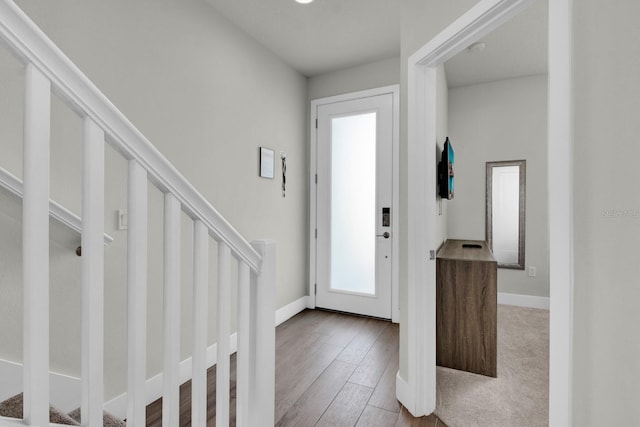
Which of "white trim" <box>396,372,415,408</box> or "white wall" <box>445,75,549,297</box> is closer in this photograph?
"white trim" <box>396,372,415,408</box>

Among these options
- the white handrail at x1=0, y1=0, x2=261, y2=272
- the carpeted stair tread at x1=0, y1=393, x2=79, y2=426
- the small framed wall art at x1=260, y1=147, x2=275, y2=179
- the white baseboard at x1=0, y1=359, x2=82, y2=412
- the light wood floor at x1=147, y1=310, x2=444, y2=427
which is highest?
the small framed wall art at x1=260, y1=147, x2=275, y2=179

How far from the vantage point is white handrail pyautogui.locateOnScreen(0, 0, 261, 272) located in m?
0.60

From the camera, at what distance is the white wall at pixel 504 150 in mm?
3861

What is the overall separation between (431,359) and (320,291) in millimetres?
1950

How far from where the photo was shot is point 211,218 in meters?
1.04

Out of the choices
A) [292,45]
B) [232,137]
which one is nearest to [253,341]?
[232,137]

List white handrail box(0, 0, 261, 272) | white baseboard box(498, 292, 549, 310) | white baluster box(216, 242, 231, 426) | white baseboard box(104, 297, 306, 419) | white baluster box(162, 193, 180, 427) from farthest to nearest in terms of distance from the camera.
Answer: white baseboard box(498, 292, 549, 310) < white baseboard box(104, 297, 306, 419) < white baluster box(216, 242, 231, 426) < white baluster box(162, 193, 180, 427) < white handrail box(0, 0, 261, 272)

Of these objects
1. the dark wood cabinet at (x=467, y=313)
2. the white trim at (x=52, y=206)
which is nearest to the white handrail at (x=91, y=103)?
the white trim at (x=52, y=206)

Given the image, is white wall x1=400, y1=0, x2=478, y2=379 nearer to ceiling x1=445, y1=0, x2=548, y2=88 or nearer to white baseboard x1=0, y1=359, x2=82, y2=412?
ceiling x1=445, y1=0, x2=548, y2=88

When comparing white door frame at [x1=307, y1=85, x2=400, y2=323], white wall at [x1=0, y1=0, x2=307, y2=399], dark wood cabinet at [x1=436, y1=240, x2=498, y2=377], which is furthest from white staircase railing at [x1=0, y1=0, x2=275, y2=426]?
white door frame at [x1=307, y1=85, x2=400, y2=323]

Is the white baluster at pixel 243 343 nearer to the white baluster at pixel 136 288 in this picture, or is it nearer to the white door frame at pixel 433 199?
the white baluster at pixel 136 288

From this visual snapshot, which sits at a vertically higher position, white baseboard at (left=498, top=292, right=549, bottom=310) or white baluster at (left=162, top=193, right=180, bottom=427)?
white baluster at (left=162, top=193, right=180, bottom=427)

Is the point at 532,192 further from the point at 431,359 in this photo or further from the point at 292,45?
the point at 292,45

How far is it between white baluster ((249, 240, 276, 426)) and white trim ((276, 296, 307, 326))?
201 centimetres
